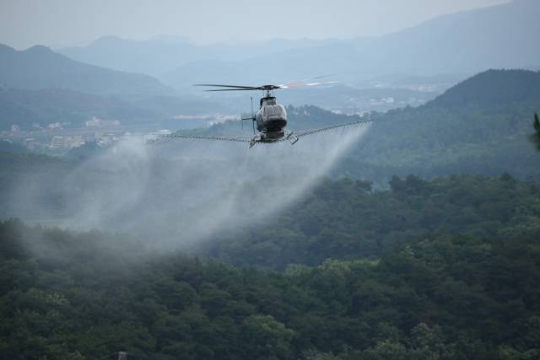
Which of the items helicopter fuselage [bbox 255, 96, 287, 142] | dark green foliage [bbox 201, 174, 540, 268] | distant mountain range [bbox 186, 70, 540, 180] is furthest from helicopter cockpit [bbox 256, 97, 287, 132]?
distant mountain range [bbox 186, 70, 540, 180]

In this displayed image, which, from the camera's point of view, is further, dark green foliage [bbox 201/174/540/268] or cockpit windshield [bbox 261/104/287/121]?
dark green foliage [bbox 201/174/540/268]

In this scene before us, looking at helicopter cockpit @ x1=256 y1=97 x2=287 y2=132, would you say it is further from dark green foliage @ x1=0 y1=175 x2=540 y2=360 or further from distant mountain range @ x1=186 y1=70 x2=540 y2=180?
distant mountain range @ x1=186 y1=70 x2=540 y2=180

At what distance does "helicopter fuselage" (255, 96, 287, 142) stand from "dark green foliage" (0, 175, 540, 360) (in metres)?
21.8

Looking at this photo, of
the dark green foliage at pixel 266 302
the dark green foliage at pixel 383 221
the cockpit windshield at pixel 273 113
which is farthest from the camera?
the dark green foliage at pixel 383 221

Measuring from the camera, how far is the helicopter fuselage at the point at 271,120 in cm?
2722

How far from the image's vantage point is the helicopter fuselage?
27.2 metres

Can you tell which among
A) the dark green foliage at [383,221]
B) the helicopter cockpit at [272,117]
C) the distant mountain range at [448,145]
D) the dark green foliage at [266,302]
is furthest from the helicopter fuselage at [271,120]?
the distant mountain range at [448,145]

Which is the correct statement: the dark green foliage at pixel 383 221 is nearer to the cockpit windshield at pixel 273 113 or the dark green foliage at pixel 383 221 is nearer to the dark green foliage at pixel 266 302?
the dark green foliage at pixel 266 302

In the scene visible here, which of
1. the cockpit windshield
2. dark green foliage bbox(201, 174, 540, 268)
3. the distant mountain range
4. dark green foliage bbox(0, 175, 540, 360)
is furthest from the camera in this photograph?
the distant mountain range

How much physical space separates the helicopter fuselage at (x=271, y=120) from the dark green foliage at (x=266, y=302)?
2178 centimetres

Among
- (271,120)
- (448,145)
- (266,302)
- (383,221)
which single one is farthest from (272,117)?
(448,145)

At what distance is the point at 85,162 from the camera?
151 m

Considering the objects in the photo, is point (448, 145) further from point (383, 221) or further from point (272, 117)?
point (272, 117)

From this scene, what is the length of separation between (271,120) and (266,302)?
33.9 metres
